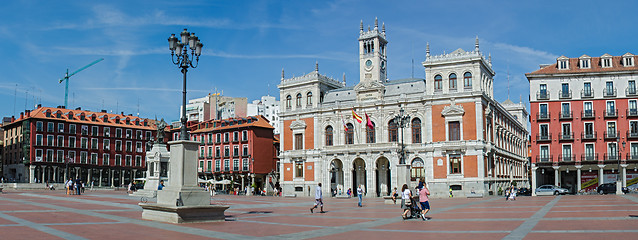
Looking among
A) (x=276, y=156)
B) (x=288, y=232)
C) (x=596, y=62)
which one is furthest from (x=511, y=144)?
(x=288, y=232)

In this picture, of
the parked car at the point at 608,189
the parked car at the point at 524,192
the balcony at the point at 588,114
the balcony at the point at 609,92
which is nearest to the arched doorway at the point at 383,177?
the parked car at the point at 524,192

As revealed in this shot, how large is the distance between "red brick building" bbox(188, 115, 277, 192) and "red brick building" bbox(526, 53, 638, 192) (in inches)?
1581

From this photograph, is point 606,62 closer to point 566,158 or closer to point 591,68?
point 591,68

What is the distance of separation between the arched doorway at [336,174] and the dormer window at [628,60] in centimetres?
3506

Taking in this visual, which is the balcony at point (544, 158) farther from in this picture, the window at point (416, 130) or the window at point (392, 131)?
the window at point (392, 131)

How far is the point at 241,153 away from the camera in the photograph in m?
87.1

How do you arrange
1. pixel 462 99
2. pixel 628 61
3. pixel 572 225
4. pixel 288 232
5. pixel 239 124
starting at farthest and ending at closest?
pixel 239 124 → pixel 628 61 → pixel 462 99 → pixel 572 225 → pixel 288 232

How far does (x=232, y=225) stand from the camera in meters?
20.1

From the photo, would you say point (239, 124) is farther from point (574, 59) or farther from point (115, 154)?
point (574, 59)

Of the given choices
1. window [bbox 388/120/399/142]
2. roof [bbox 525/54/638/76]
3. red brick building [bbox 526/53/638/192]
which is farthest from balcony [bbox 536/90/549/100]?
window [bbox 388/120/399/142]

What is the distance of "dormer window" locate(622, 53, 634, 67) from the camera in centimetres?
6431

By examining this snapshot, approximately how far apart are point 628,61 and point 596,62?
3.35 meters

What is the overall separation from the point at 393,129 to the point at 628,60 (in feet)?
93.2

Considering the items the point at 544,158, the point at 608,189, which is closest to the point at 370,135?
the point at 544,158
